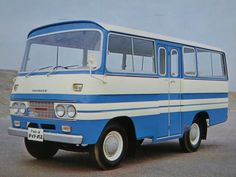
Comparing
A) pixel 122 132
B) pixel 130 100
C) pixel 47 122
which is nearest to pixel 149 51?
pixel 130 100

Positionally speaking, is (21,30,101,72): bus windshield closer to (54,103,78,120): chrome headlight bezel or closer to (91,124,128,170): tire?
(54,103,78,120): chrome headlight bezel

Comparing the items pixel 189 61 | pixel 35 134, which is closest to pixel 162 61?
pixel 189 61

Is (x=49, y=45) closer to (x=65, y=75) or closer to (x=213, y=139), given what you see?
(x=65, y=75)

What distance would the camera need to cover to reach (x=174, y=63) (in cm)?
970

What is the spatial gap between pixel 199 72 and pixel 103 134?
13.5ft

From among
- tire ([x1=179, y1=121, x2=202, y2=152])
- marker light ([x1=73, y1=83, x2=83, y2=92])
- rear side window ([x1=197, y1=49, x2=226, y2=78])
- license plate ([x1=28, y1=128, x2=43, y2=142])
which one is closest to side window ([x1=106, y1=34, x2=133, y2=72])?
marker light ([x1=73, y1=83, x2=83, y2=92])

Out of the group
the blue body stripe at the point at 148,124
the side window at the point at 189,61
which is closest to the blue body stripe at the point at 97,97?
the blue body stripe at the point at 148,124

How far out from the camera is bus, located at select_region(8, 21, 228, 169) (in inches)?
285

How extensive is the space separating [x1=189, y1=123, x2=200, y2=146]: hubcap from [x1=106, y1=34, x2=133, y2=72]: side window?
3.15m

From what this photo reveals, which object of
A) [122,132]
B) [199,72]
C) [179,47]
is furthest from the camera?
[199,72]

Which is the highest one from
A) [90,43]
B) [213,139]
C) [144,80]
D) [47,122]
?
[90,43]

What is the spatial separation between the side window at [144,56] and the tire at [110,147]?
1.33 m

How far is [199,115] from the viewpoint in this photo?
10859 mm

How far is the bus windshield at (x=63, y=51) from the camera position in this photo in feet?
24.9
